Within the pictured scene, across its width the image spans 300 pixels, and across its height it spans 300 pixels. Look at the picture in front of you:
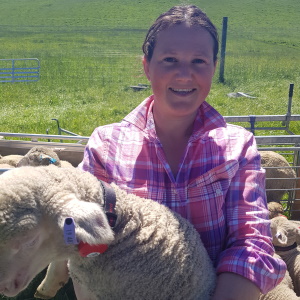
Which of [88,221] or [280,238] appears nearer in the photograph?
[88,221]

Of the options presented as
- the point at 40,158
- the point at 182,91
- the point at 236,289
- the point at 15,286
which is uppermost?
the point at 182,91

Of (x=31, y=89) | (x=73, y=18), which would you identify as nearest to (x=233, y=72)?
(x=31, y=89)

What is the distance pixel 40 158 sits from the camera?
4.03 m

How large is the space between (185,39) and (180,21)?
11 cm

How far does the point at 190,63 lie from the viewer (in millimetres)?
2082

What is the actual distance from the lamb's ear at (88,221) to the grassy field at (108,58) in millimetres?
1353

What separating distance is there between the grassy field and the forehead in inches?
23.8

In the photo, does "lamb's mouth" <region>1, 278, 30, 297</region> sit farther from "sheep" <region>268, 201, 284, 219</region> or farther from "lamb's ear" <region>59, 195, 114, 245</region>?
"sheep" <region>268, 201, 284, 219</region>

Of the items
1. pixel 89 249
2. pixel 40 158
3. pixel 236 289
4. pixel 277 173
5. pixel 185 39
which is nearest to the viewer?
pixel 89 249

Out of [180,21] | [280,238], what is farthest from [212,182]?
[280,238]

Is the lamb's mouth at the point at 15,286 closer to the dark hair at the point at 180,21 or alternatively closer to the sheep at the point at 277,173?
the dark hair at the point at 180,21

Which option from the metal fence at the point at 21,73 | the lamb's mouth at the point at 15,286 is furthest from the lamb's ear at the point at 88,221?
the metal fence at the point at 21,73

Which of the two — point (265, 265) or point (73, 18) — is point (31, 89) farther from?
point (73, 18)

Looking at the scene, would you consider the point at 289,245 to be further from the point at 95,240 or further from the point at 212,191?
the point at 95,240
